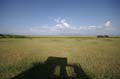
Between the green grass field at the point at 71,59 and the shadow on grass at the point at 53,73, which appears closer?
the shadow on grass at the point at 53,73

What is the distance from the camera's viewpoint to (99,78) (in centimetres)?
623

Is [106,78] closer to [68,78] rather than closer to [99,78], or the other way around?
[99,78]

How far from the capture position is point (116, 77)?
20.9 feet

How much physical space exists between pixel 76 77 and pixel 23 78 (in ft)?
8.15

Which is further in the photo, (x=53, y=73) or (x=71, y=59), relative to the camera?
(x=71, y=59)

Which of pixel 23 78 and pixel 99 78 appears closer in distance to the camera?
pixel 23 78

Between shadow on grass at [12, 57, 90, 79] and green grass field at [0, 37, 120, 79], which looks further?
green grass field at [0, 37, 120, 79]

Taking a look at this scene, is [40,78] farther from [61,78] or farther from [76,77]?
[76,77]

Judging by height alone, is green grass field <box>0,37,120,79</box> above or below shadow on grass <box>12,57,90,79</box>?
below

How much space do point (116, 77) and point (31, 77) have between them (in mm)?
4163

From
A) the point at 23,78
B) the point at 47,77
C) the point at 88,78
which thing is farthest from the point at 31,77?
the point at 88,78

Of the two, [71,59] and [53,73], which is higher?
[53,73]

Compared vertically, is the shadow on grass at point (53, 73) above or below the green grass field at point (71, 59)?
above

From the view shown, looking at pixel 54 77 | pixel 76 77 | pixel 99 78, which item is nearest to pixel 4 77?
pixel 54 77
